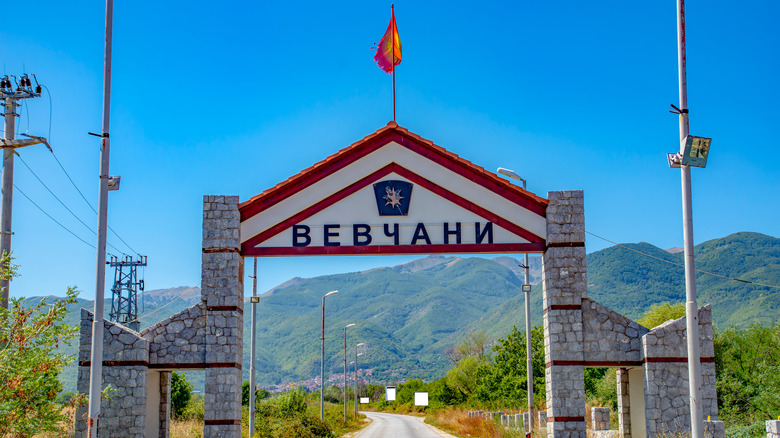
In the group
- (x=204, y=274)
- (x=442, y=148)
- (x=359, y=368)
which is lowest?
(x=359, y=368)

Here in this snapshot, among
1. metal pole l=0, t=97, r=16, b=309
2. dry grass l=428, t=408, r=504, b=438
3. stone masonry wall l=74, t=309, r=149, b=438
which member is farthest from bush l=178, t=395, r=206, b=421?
metal pole l=0, t=97, r=16, b=309

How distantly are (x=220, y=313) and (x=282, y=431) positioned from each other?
13.3 metres

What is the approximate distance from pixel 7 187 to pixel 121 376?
6358 mm

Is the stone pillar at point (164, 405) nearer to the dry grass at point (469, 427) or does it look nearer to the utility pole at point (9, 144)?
the utility pole at point (9, 144)

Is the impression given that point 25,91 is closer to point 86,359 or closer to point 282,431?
point 86,359

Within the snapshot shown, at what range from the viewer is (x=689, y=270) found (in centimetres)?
1462

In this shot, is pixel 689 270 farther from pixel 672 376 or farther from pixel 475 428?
pixel 475 428

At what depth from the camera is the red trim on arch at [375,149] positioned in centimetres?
2045

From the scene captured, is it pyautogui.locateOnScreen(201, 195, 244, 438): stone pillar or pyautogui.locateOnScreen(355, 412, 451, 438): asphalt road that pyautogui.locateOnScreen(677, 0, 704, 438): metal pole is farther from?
pyautogui.locateOnScreen(355, 412, 451, 438): asphalt road

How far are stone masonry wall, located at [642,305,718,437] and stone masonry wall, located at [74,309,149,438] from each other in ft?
43.0

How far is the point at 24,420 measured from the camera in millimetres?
15219

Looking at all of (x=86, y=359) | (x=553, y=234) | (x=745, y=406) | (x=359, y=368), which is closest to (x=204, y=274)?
(x=86, y=359)

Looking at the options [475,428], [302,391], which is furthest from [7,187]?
[475,428]

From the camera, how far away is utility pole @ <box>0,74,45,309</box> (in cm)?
2023
